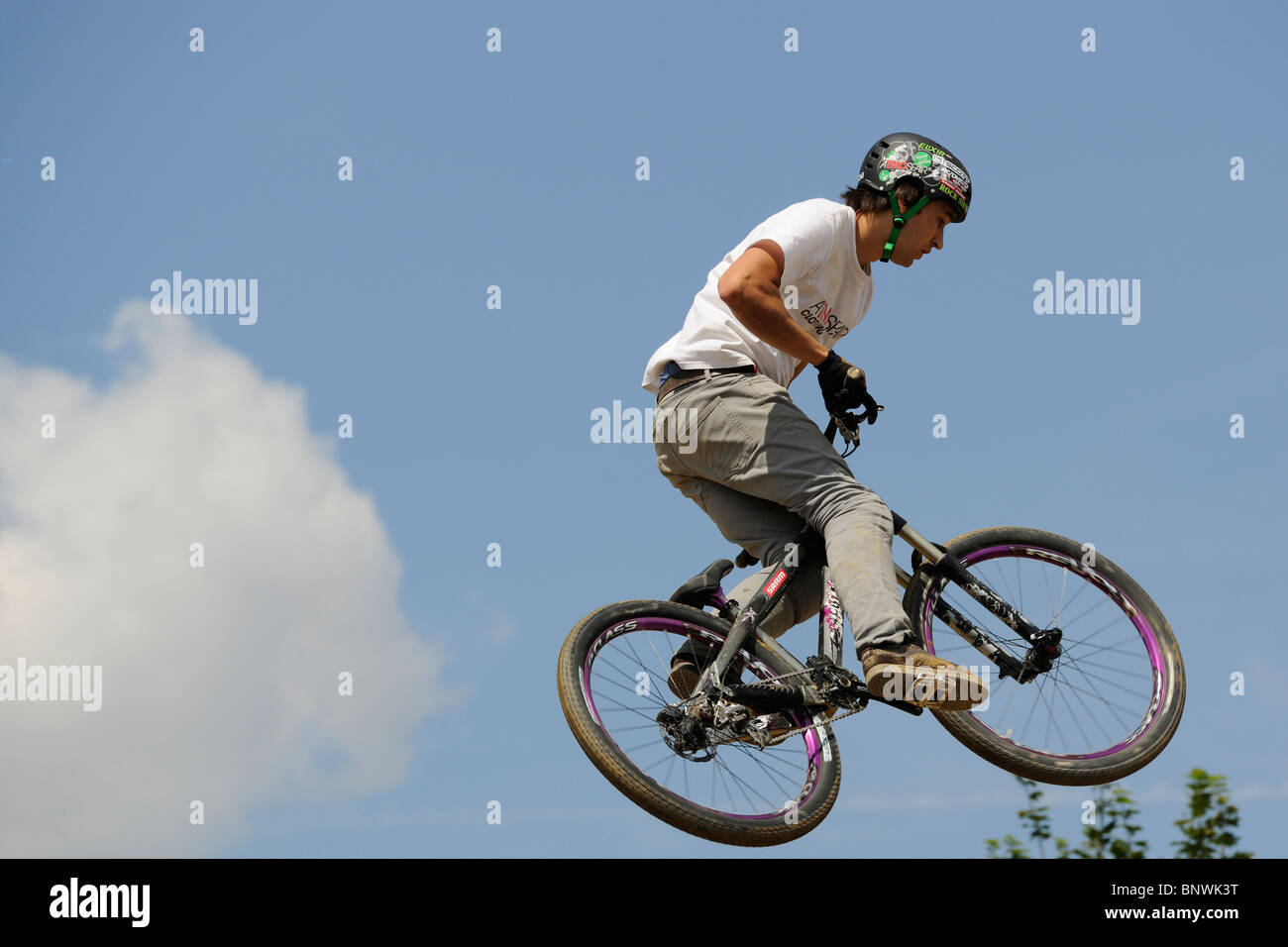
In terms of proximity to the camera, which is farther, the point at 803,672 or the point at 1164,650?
the point at 1164,650

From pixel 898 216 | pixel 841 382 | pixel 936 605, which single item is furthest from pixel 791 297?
pixel 936 605

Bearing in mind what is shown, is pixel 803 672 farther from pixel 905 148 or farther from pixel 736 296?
pixel 905 148

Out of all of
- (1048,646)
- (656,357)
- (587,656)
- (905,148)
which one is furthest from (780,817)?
(905,148)

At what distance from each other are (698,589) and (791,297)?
1.36 meters

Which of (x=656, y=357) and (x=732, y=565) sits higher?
(x=656, y=357)

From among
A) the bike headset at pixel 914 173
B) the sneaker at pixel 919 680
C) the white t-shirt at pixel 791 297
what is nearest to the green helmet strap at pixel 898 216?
the bike headset at pixel 914 173

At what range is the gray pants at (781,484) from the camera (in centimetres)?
547

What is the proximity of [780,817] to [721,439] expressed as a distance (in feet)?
5.28

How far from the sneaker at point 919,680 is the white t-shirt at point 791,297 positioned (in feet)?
4.73

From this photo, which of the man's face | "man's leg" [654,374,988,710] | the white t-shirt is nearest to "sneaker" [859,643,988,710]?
"man's leg" [654,374,988,710]

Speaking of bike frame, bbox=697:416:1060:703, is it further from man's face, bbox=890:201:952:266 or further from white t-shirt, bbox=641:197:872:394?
man's face, bbox=890:201:952:266

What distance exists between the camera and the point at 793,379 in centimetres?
622

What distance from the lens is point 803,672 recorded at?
18.4 feet

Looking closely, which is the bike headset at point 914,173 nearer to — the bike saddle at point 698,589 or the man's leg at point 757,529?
the man's leg at point 757,529
